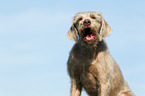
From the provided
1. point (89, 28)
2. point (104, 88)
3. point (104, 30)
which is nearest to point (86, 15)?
point (89, 28)

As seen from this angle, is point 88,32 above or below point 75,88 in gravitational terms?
above

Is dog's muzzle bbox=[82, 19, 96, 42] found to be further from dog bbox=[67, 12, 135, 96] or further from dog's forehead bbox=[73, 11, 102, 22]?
dog's forehead bbox=[73, 11, 102, 22]

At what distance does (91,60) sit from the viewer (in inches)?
495

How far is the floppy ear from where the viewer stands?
484 inches

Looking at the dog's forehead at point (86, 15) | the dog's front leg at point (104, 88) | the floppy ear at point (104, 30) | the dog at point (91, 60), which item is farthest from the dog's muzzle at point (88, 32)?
the dog's front leg at point (104, 88)

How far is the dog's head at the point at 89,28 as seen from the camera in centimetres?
1192

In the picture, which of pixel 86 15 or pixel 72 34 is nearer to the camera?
pixel 86 15

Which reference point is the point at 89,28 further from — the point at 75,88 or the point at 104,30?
the point at 75,88

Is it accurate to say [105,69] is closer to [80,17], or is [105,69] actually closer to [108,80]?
[108,80]

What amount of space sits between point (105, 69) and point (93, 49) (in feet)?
2.33

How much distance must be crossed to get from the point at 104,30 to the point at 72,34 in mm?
965

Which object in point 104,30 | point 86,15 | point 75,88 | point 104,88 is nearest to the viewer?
point 86,15

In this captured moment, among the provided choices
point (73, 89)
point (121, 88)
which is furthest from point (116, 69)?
point (73, 89)

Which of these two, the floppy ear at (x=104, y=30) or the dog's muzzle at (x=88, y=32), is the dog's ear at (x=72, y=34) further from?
the floppy ear at (x=104, y=30)
